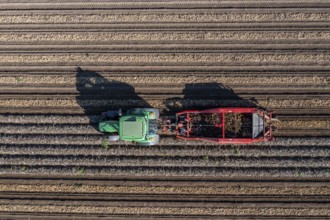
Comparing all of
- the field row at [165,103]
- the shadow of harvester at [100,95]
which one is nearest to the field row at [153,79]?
the shadow of harvester at [100,95]

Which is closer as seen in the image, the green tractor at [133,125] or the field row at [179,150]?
the green tractor at [133,125]

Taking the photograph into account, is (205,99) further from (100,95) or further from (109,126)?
(100,95)

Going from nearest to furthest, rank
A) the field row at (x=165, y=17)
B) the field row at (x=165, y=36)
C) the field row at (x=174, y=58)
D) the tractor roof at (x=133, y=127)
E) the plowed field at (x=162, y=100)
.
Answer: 1. the tractor roof at (x=133, y=127)
2. the plowed field at (x=162, y=100)
3. the field row at (x=174, y=58)
4. the field row at (x=165, y=36)
5. the field row at (x=165, y=17)

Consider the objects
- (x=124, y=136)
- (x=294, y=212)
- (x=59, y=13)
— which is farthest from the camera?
(x=59, y=13)

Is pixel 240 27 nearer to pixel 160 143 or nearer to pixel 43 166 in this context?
pixel 160 143

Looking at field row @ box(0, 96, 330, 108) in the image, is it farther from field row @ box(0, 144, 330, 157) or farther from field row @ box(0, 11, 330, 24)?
field row @ box(0, 11, 330, 24)

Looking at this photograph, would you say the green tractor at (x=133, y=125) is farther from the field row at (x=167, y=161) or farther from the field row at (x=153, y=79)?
the field row at (x=153, y=79)

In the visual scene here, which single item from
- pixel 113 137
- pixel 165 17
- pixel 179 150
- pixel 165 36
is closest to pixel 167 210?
pixel 179 150

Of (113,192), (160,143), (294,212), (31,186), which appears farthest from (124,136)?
(294,212)
